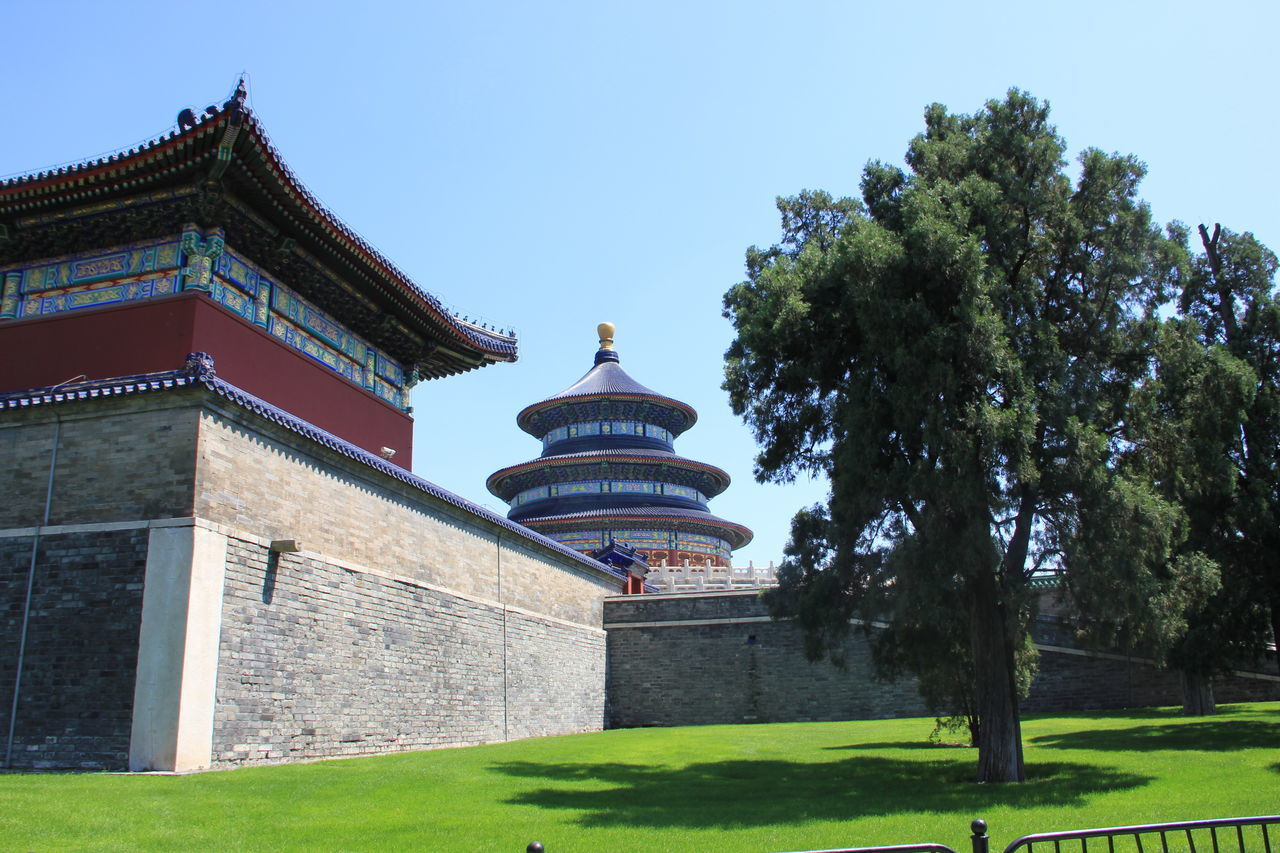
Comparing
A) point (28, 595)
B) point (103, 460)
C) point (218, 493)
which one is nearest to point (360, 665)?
point (218, 493)

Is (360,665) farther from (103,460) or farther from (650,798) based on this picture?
(650,798)

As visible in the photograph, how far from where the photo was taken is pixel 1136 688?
22.4m

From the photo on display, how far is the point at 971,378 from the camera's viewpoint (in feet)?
40.6

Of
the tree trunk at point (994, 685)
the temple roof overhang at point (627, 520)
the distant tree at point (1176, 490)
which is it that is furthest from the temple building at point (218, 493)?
the temple roof overhang at point (627, 520)

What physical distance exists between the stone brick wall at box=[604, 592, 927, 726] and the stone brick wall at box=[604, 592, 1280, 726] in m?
0.02

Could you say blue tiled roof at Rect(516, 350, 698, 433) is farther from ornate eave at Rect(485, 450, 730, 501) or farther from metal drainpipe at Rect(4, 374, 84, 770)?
metal drainpipe at Rect(4, 374, 84, 770)

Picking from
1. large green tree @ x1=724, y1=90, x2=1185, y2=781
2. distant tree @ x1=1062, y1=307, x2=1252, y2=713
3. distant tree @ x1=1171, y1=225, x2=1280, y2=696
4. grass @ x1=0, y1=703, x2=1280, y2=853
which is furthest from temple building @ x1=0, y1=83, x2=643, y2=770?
distant tree @ x1=1171, y1=225, x2=1280, y2=696

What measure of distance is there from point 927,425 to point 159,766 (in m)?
9.85

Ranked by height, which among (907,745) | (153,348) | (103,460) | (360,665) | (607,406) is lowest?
(907,745)

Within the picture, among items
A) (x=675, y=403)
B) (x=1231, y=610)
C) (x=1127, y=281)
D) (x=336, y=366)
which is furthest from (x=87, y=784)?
(x=675, y=403)

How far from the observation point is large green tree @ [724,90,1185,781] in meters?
12.1

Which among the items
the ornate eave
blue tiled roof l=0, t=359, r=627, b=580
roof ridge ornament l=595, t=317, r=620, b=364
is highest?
roof ridge ornament l=595, t=317, r=620, b=364

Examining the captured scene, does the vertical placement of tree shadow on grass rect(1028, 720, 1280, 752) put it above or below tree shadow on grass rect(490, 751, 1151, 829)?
above

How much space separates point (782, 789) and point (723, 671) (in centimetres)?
1233
